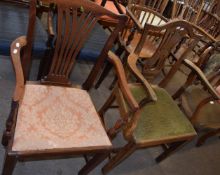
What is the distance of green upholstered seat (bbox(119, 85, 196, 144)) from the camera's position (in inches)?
56.5

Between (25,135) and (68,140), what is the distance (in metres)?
0.19

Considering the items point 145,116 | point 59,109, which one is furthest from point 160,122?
point 59,109

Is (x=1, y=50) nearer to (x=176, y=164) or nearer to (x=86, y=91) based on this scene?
(x=86, y=91)

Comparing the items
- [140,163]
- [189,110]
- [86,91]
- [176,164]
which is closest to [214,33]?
[189,110]

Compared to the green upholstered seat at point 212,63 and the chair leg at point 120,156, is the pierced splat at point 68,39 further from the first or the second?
the green upholstered seat at point 212,63

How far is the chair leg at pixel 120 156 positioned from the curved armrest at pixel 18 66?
2.25 ft

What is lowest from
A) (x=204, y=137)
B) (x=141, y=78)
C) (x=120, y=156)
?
(x=204, y=137)

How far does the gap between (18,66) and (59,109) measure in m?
0.33

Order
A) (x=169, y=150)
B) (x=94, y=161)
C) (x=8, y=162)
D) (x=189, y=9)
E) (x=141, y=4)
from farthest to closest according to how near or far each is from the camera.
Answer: (x=189, y=9), (x=141, y=4), (x=169, y=150), (x=94, y=161), (x=8, y=162)

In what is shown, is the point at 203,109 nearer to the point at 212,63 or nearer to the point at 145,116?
the point at 145,116

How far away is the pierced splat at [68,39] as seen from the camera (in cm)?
122

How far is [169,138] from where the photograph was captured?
150cm

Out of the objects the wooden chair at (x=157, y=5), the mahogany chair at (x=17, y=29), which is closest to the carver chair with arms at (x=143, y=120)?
the mahogany chair at (x=17, y=29)

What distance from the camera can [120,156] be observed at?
1.50m
